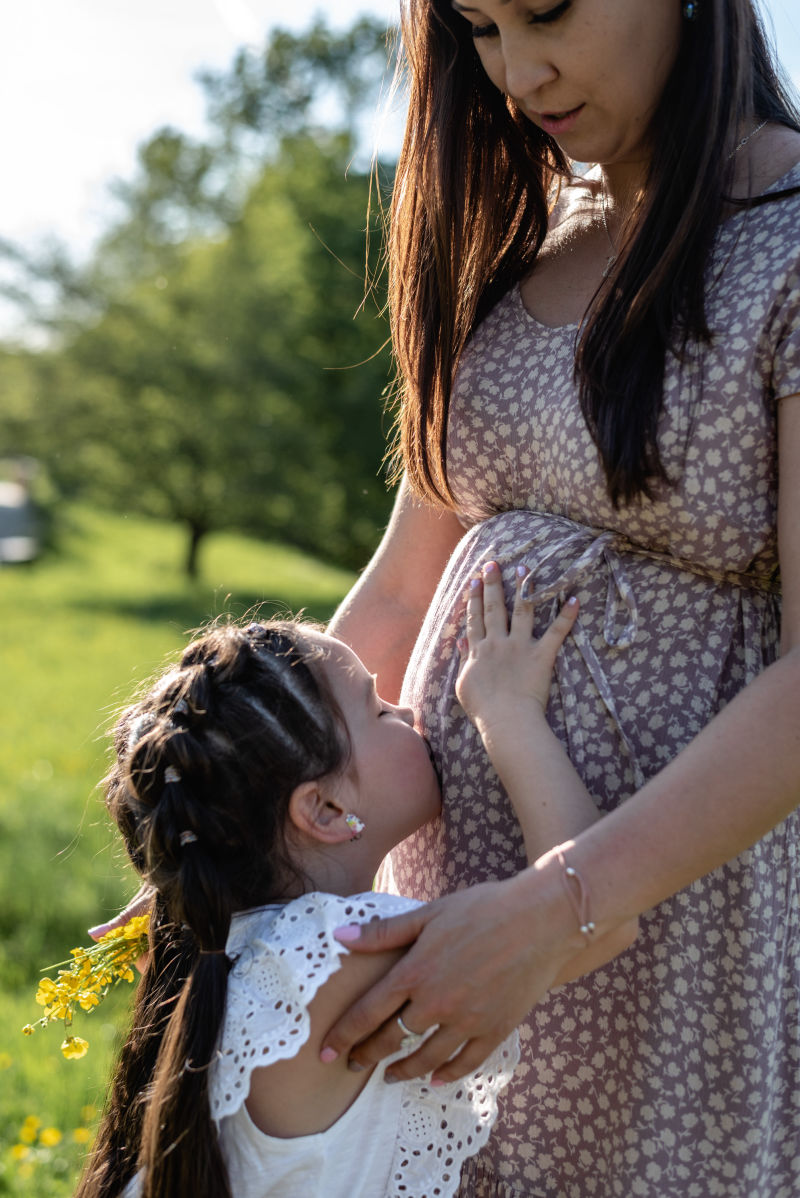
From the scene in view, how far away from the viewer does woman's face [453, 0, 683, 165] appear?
5.14 feet

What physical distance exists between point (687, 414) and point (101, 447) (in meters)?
19.3

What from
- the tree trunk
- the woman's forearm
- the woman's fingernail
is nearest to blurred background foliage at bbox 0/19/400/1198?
the tree trunk

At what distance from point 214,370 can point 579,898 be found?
1852cm

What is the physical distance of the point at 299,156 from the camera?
21766mm

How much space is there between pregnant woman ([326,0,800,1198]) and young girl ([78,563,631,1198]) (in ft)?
0.23

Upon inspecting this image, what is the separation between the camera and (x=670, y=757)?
1587 mm

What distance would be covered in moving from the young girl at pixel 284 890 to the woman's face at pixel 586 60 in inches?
26.5

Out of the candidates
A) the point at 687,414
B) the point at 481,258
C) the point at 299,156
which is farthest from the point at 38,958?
the point at 299,156

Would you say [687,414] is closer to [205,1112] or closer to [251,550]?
[205,1112]

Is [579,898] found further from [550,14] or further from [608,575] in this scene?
[550,14]

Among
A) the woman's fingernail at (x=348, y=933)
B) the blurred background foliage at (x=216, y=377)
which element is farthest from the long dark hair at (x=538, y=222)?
the blurred background foliage at (x=216, y=377)

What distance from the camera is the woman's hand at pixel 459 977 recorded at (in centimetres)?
134

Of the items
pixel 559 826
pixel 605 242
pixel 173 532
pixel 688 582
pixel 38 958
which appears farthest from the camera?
pixel 173 532

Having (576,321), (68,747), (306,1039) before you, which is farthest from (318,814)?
(68,747)
